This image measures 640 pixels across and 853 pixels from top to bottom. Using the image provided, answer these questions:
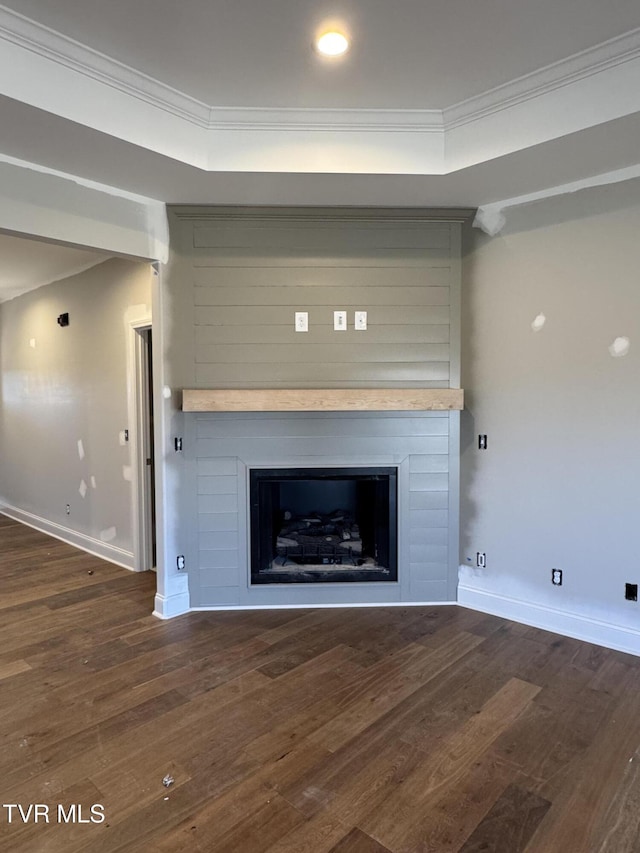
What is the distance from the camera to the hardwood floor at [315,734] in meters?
1.70

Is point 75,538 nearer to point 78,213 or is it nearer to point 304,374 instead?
point 304,374

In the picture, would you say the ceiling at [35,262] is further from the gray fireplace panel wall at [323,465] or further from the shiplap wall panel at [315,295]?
the gray fireplace panel wall at [323,465]

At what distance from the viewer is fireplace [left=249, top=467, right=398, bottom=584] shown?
11.5 ft

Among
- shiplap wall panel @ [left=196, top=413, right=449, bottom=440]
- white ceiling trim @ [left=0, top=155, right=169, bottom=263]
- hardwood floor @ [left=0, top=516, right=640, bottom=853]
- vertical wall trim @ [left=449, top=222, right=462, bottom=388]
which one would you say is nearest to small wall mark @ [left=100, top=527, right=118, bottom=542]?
hardwood floor @ [left=0, top=516, right=640, bottom=853]

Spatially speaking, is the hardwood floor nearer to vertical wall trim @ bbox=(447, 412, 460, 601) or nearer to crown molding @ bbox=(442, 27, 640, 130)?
vertical wall trim @ bbox=(447, 412, 460, 601)

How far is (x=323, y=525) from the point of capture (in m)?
3.87

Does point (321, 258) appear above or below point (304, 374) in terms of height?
above

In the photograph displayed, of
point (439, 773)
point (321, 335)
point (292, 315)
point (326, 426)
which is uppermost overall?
point (292, 315)

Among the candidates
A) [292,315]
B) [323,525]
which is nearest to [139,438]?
[323,525]

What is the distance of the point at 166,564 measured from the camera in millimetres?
3365

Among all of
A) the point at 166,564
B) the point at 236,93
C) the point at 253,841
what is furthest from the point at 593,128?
the point at 166,564

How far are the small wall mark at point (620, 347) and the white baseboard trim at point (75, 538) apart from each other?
155 inches

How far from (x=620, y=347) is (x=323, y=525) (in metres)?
2.27

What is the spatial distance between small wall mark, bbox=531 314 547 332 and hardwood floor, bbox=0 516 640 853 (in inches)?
73.0
